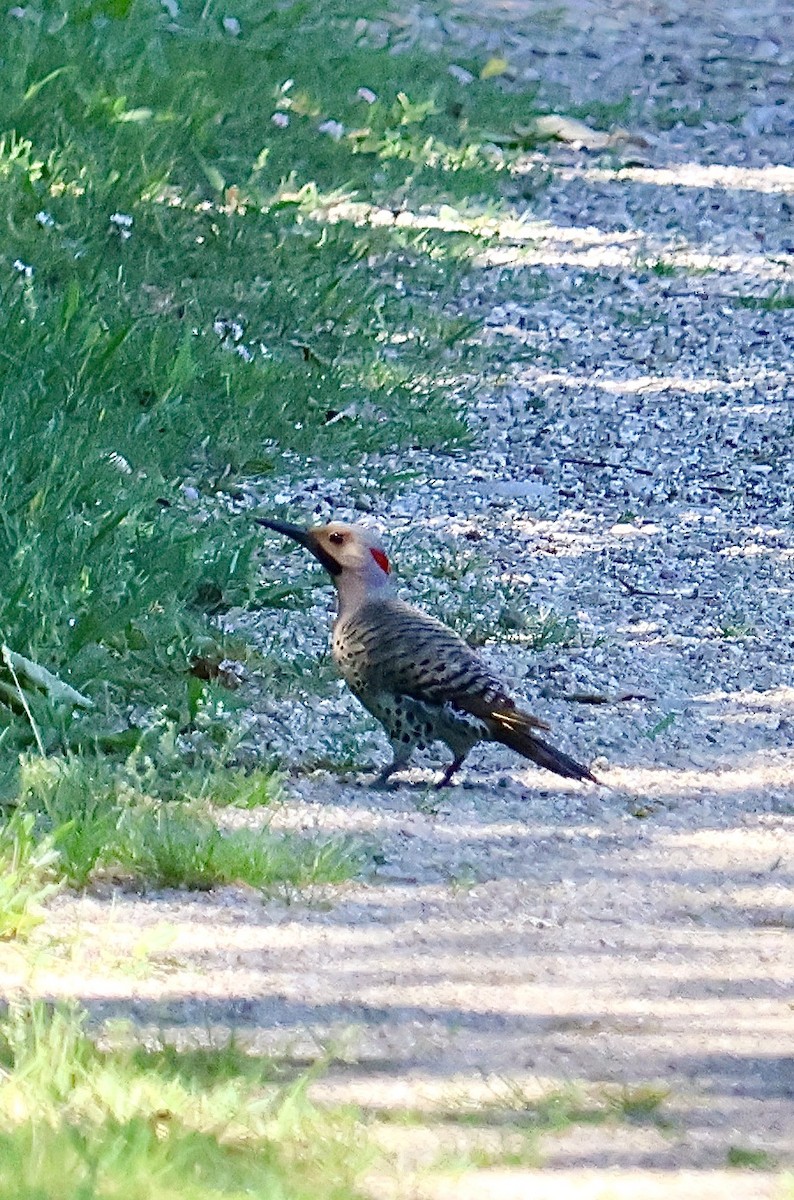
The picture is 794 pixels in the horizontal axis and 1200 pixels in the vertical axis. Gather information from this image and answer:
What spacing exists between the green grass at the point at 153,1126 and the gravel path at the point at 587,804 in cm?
13

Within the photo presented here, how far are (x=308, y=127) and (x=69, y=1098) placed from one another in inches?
325

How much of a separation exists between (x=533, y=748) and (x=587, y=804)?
7.1 inches

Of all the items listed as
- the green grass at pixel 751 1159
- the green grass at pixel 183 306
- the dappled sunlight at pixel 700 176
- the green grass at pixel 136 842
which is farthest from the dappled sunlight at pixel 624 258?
the green grass at pixel 751 1159

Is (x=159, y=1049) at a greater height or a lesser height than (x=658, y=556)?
greater

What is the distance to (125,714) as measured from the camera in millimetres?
5273

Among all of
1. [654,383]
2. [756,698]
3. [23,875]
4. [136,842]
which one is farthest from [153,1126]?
[654,383]

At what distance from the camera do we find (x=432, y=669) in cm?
504

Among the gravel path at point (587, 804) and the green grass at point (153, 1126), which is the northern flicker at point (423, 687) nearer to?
the gravel path at point (587, 804)

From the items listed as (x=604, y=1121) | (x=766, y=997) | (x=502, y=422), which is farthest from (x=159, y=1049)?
(x=502, y=422)

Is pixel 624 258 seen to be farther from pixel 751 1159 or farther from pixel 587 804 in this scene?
pixel 751 1159

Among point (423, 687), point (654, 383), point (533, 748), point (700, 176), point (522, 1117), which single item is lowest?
point (654, 383)

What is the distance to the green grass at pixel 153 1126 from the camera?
2.89m

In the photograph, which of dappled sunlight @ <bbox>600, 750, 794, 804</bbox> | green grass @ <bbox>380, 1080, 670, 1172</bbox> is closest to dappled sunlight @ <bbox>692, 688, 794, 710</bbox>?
dappled sunlight @ <bbox>600, 750, 794, 804</bbox>

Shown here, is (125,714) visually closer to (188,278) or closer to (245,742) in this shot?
(245,742)
